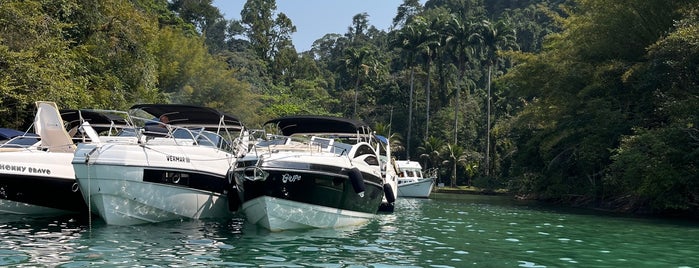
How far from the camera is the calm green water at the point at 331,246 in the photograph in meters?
10.6

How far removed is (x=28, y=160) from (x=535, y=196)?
105 feet

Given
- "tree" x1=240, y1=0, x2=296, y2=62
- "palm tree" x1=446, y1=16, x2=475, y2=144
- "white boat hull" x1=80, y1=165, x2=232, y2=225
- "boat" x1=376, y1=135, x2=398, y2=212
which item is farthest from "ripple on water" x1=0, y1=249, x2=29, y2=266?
"tree" x1=240, y1=0, x2=296, y2=62

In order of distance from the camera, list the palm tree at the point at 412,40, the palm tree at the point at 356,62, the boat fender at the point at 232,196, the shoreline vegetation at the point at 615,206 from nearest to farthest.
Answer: the boat fender at the point at 232,196 → the shoreline vegetation at the point at 615,206 → the palm tree at the point at 412,40 → the palm tree at the point at 356,62

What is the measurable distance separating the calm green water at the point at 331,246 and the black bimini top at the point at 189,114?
3.52m

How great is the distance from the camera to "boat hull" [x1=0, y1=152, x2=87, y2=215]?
1586cm

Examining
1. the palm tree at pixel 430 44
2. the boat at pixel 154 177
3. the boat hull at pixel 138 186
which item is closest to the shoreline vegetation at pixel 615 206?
the boat at pixel 154 177

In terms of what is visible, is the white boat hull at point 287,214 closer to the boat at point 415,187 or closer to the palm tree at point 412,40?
the boat at point 415,187

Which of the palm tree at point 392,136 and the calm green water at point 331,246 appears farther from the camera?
the palm tree at point 392,136

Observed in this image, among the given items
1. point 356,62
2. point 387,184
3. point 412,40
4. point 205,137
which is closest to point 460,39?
point 412,40

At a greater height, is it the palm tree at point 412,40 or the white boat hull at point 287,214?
the palm tree at point 412,40

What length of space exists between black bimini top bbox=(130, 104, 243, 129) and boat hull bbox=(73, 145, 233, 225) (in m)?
2.51

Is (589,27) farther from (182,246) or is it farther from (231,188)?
(182,246)

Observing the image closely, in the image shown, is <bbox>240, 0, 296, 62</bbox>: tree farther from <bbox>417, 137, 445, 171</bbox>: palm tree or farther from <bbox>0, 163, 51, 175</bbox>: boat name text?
<bbox>0, 163, 51, 175</bbox>: boat name text

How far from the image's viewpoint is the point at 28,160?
52.5 ft
